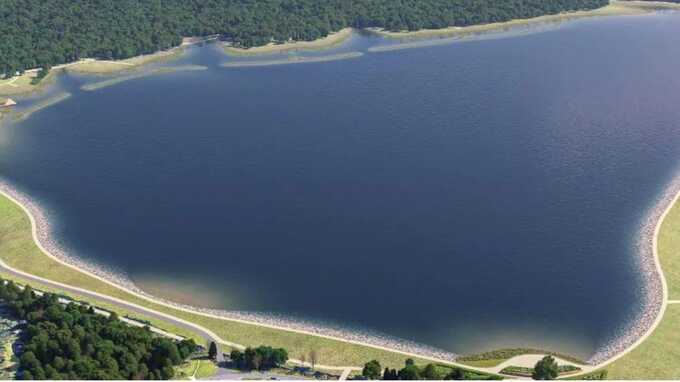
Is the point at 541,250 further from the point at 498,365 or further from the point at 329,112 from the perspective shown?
the point at 329,112

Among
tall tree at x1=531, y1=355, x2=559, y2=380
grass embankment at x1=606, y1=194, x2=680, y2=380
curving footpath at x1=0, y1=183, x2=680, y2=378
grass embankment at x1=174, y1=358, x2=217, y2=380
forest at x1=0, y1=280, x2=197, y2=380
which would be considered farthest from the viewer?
curving footpath at x1=0, y1=183, x2=680, y2=378

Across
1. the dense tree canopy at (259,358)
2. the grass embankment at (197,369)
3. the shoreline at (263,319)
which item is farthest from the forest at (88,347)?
the shoreline at (263,319)

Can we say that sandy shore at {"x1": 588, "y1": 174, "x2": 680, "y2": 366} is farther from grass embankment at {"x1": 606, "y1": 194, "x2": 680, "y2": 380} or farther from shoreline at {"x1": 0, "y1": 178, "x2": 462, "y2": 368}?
shoreline at {"x1": 0, "y1": 178, "x2": 462, "y2": 368}

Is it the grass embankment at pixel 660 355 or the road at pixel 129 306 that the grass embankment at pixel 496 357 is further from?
the road at pixel 129 306

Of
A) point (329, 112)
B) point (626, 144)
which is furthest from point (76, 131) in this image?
point (626, 144)

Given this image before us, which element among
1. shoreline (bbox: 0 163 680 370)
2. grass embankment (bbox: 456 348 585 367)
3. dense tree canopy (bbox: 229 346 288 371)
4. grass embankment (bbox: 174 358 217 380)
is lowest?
grass embankment (bbox: 174 358 217 380)

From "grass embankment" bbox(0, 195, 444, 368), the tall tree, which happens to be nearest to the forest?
"grass embankment" bbox(0, 195, 444, 368)
